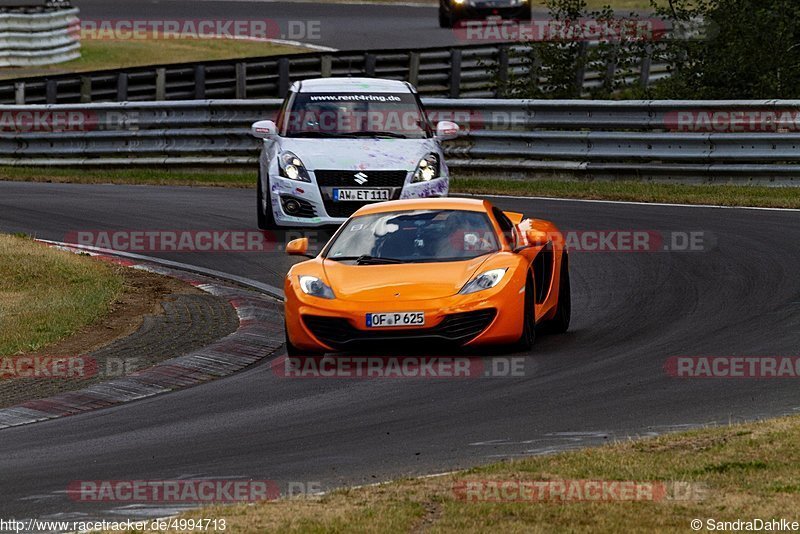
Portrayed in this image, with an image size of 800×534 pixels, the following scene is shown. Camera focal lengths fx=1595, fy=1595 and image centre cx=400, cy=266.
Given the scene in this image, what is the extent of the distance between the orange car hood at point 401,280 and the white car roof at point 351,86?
7.05 metres

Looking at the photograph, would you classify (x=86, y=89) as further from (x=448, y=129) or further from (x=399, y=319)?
(x=399, y=319)

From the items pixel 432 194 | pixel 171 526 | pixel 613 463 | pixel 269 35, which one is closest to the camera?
pixel 171 526

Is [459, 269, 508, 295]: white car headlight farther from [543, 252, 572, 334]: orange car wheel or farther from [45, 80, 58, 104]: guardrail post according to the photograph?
[45, 80, 58, 104]: guardrail post

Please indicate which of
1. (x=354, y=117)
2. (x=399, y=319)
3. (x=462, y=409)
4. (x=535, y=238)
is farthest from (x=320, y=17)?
(x=462, y=409)

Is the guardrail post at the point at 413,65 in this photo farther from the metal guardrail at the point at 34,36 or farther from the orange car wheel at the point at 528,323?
the orange car wheel at the point at 528,323

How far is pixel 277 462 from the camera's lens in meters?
8.58

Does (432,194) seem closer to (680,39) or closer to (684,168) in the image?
(684,168)

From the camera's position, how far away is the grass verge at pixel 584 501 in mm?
6938

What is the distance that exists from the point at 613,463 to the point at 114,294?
7.35 m

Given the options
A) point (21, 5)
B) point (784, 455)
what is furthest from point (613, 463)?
point (21, 5)

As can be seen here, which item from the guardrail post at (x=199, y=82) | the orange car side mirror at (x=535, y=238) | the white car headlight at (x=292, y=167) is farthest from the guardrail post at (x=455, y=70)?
the orange car side mirror at (x=535, y=238)

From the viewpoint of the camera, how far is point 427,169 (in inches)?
685

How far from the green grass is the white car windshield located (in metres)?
3.22

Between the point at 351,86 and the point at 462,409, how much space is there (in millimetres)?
9462
